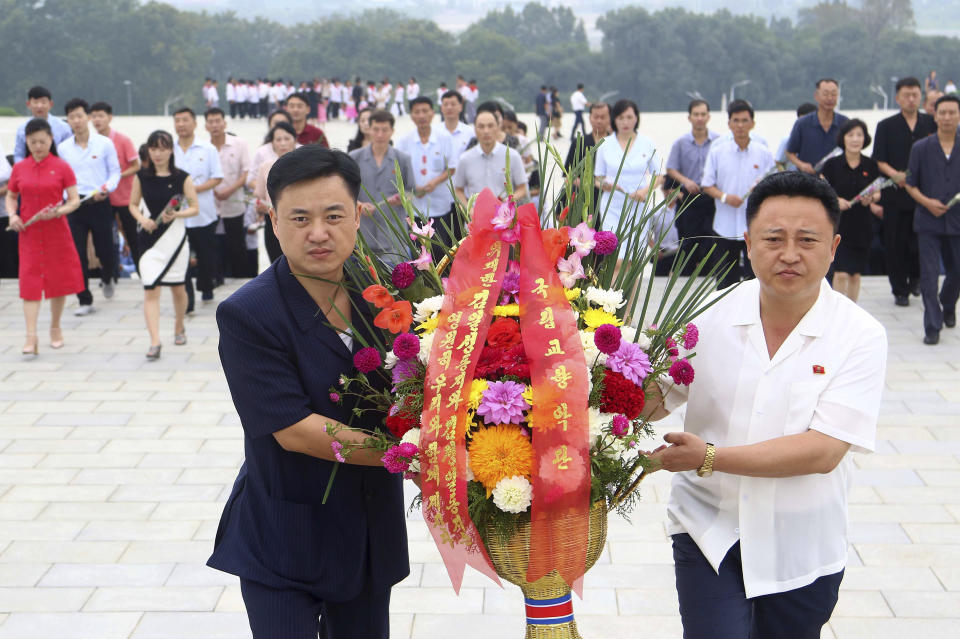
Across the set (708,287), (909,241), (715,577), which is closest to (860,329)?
(708,287)

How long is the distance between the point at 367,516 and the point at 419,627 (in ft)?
4.73

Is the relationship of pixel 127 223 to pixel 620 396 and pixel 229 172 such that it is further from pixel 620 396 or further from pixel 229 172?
pixel 620 396

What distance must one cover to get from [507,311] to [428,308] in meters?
0.16

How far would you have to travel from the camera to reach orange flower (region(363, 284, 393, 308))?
2.19m

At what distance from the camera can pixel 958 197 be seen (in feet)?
24.0

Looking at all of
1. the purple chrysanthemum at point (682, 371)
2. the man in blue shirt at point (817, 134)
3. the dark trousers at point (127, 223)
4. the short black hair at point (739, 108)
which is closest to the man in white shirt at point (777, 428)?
the purple chrysanthemum at point (682, 371)

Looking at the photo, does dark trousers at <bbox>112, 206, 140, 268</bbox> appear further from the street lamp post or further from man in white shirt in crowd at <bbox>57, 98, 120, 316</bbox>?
the street lamp post

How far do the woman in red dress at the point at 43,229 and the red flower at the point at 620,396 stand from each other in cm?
Result: 609

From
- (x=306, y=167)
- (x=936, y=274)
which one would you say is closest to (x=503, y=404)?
(x=306, y=167)

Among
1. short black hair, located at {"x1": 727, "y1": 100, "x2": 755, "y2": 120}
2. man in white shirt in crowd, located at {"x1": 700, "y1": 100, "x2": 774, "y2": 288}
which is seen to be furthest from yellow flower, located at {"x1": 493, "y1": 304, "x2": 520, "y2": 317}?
short black hair, located at {"x1": 727, "y1": 100, "x2": 755, "y2": 120}

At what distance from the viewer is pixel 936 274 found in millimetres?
7402

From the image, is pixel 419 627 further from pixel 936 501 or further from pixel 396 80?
pixel 396 80

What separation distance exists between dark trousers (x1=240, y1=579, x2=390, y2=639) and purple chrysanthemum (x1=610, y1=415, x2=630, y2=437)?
770 mm

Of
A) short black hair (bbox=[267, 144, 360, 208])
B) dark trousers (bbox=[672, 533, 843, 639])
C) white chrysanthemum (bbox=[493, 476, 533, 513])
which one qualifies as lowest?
dark trousers (bbox=[672, 533, 843, 639])
